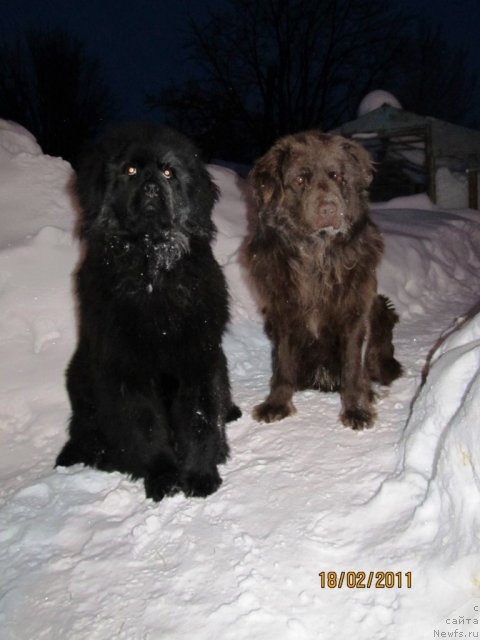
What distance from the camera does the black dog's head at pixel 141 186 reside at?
249cm

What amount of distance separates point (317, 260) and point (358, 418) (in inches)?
38.1

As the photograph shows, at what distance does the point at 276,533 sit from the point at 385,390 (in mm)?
1568

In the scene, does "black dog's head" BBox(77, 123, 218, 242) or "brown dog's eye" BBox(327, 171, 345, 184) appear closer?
"black dog's head" BBox(77, 123, 218, 242)

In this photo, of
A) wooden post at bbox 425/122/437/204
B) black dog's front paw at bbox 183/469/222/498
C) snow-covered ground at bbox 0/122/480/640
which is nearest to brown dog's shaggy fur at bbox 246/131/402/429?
snow-covered ground at bbox 0/122/480/640

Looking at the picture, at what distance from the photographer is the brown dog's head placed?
116 inches

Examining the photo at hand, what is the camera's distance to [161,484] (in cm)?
259

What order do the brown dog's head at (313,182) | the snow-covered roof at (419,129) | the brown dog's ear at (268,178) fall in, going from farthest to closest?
the snow-covered roof at (419,129) → the brown dog's ear at (268,178) → the brown dog's head at (313,182)

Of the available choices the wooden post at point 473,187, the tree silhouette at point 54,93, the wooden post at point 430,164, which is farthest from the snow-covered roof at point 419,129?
the tree silhouette at point 54,93

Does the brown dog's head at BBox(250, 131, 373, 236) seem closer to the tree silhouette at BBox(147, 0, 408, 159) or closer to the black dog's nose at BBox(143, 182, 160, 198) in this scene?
the black dog's nose at BBox(143, 182, 160, 198)
